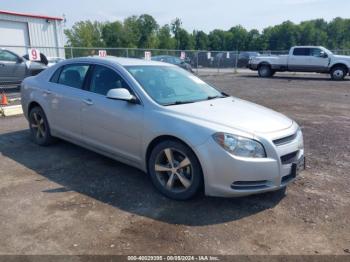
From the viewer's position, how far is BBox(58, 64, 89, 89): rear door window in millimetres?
4949

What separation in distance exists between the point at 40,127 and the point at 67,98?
1.15 metres

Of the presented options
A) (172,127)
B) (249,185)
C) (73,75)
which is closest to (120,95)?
(172,127)

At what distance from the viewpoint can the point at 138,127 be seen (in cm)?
405

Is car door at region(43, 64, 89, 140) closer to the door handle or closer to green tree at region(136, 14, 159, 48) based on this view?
the door handle

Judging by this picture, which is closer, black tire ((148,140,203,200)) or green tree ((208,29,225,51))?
black tire ((148,140,203,200))

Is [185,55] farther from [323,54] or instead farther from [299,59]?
[323,54]

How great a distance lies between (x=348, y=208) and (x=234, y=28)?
107335 mm

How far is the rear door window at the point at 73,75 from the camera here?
4.95 meters

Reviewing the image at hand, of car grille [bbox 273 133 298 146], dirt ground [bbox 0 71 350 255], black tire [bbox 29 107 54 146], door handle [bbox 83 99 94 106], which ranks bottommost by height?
dirt ground [bbox 0 71 350 255]

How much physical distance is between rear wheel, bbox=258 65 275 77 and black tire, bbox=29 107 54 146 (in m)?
19.1

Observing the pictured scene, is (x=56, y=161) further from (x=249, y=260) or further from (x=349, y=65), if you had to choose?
(x=349, y=65)

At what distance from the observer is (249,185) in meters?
3.53

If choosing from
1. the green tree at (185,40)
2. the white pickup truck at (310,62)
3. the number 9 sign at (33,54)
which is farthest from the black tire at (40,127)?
the green tree at (185,40)

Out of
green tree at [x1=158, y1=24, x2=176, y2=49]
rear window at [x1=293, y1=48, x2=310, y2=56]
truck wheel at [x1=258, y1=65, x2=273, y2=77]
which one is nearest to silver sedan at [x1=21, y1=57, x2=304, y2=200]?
rear window at [x1=293, y1=48, x2=310, y2=56]
